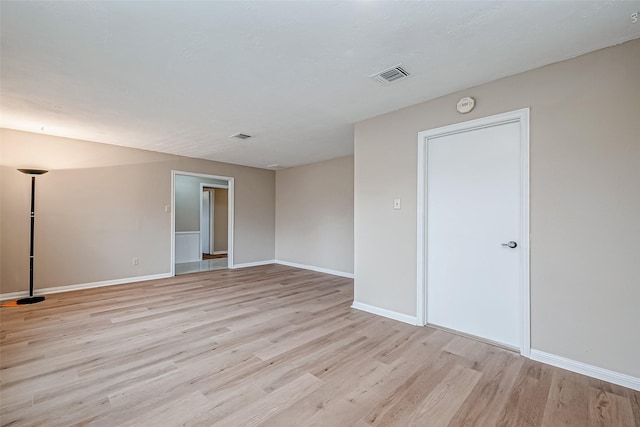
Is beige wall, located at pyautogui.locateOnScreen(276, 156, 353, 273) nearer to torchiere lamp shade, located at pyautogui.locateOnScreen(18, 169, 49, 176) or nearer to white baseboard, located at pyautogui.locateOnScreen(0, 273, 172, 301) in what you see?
white baseboard, located at pyautogui.locateOnScreen(0, 273, 172, 301)

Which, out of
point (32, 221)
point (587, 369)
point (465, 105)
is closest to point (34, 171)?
point (32, 221)

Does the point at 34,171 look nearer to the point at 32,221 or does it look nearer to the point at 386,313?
the point at 32,221

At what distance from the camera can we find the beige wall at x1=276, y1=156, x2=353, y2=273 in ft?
18.4

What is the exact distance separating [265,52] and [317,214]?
4.31 metres

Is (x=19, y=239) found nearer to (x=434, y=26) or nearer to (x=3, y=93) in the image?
(x=3, y=93)

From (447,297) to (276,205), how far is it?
516 centimetres

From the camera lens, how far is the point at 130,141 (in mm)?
4500

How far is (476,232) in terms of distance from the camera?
2.70 meters

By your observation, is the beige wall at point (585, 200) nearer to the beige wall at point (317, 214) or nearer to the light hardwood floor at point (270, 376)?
the light hardwood floor at point (270, 376)

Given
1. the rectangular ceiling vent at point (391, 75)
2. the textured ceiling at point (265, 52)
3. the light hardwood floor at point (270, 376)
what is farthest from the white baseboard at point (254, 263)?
the rectangular ceiling vent at point (391, 75)

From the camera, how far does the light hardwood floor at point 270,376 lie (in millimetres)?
1631

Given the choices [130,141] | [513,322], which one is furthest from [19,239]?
[513,322]

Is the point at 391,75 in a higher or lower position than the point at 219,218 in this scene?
higher

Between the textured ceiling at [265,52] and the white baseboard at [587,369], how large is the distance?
2.44 m
